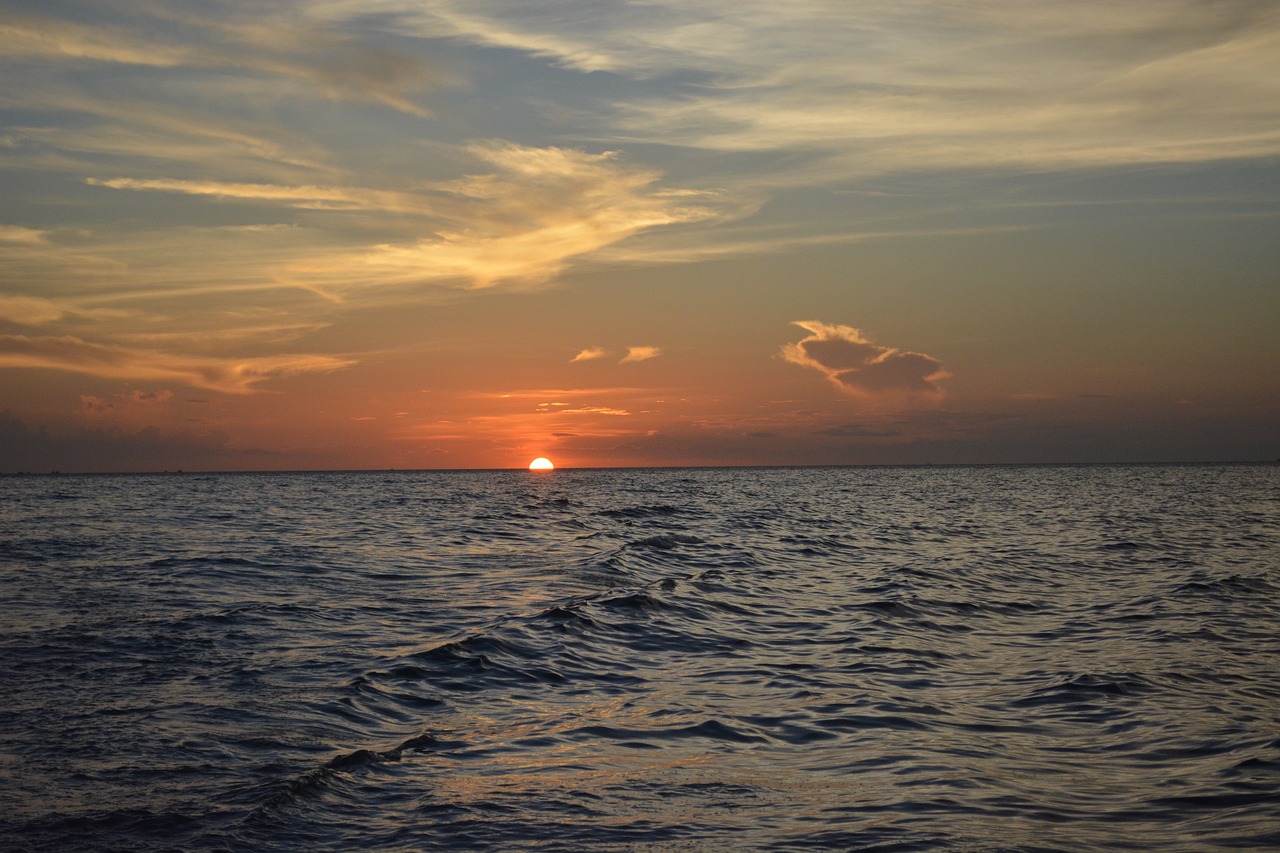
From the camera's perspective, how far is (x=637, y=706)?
1500 centimetres

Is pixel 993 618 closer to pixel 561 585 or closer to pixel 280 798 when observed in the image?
pixel 561 585

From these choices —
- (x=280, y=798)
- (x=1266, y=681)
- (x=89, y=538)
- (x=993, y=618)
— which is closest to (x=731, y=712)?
(x=280, y=798)

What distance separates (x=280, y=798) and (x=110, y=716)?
521 centimetres

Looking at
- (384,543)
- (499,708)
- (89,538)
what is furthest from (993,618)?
(89,538)

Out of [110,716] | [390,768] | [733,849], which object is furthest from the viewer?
[110,716]

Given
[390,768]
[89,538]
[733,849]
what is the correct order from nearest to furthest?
[733,849] < [390,768] < [89,538]

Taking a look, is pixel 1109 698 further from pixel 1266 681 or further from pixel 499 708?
pixel 499 708

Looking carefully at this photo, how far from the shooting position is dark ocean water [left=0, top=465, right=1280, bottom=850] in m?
9.80

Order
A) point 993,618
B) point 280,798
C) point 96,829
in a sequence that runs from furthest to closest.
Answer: point 993,618 → point 280,798 → point 96,829

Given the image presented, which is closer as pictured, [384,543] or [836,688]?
[836,688]

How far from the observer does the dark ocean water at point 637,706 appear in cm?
980

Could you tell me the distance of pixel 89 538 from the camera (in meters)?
44.4

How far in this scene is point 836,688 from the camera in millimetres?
16000

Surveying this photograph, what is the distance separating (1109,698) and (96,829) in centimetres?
1372
